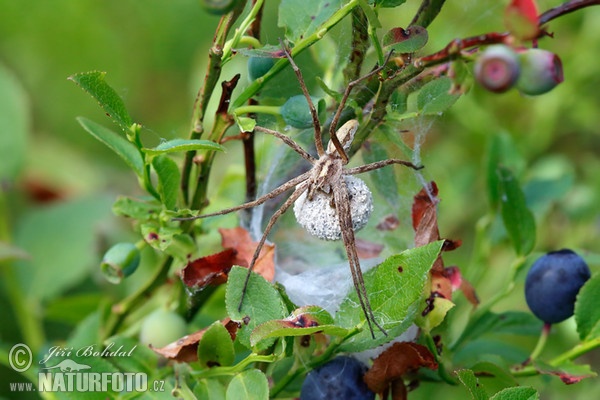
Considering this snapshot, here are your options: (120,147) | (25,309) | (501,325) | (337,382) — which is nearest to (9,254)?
(25,309)

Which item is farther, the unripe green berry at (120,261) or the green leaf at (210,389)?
the unripe green berry at (120,261)

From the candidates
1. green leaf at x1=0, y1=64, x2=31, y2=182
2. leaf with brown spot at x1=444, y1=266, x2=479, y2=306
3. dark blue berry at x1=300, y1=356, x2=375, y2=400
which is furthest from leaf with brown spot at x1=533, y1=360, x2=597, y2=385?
green leaf at x1=0, y1=64, x2=31, y2=182

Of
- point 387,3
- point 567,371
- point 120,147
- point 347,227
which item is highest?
point 387,3

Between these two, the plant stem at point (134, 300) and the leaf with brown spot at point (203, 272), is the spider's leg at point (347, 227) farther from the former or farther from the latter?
the plant stem at point (134, 300)

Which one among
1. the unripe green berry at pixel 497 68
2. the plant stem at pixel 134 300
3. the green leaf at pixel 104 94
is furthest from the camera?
the plant stem at pixel 134 300

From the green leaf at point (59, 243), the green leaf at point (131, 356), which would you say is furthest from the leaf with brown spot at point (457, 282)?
the green leaf at point (59, 243)

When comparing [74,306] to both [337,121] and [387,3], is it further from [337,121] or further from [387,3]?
[387,3]
